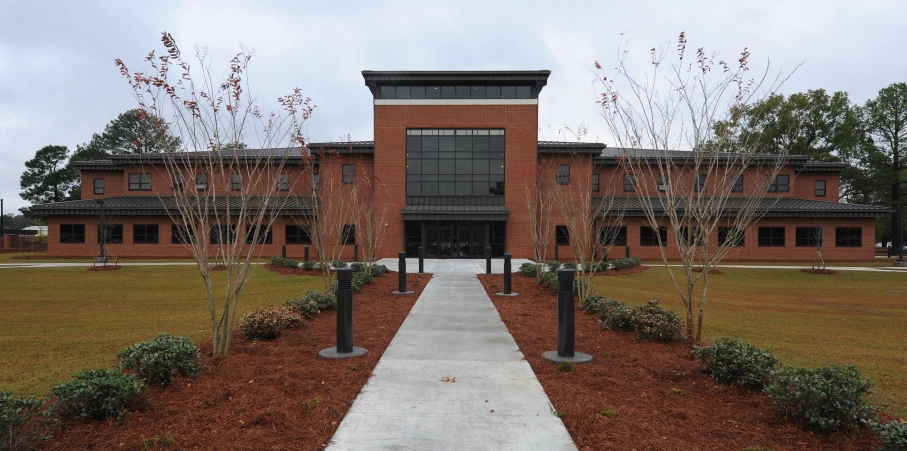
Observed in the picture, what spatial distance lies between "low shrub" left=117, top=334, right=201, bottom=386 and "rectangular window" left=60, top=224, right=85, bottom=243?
121 ft

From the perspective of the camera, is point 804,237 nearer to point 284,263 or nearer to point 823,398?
point 284,263

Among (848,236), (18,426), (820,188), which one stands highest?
(820,188)

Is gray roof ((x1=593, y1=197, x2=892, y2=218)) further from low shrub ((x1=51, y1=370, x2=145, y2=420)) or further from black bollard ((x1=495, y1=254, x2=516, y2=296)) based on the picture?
low shrub ((x1=51, y1=370, x2=145, y2=420))

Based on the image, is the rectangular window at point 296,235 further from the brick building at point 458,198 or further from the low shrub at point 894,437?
the low shrub at point 894,437

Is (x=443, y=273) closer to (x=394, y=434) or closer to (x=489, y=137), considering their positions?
(x=489, y=137)

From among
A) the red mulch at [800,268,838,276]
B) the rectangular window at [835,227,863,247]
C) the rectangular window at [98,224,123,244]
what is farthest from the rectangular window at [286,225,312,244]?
the rectangular window at [835,227,863,247]

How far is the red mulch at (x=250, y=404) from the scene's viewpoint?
4.16 m

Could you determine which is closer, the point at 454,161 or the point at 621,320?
the point at 621,320

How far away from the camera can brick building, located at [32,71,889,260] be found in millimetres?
33812

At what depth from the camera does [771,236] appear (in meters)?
34.8

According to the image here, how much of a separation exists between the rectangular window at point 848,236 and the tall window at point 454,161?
24342mm

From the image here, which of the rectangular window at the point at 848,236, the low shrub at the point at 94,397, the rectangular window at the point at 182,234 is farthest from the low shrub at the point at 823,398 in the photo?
the rectangular window at the point at 848,236

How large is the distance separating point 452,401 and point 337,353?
105 inches

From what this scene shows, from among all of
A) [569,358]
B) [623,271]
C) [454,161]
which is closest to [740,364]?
[569,358]
